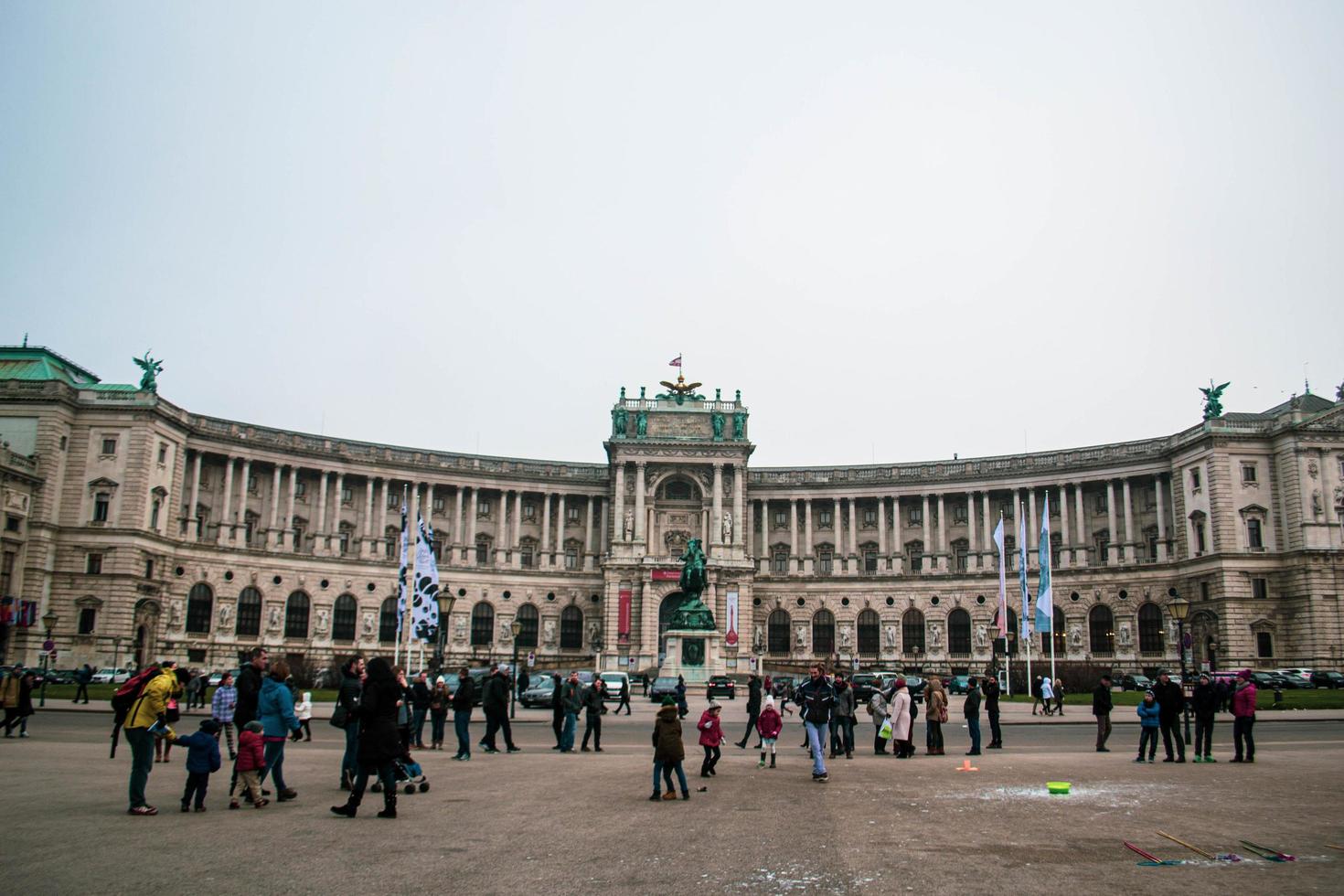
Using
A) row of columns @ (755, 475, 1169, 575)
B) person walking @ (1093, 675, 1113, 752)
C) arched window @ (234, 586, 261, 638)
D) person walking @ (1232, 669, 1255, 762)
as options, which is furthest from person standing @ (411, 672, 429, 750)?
row of columns @ (755, 475, 1169, 575)

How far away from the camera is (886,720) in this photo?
101 feet

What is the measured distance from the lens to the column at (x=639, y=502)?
313ft

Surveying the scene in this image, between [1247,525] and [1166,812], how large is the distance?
69.6 meters

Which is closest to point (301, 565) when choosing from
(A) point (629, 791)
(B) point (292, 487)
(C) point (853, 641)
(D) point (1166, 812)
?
(B) point (292, 487)

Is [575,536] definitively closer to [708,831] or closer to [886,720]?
[886,720]

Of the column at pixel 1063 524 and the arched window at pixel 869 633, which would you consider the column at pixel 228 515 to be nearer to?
the arched window at pixel 869 633

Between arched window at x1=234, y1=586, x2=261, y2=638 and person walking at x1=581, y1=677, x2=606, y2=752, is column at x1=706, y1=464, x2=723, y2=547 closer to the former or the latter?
arched window at x1=234, y1=586, x2=261, y2=638

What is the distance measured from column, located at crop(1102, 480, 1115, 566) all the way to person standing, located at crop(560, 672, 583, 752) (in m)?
69.3

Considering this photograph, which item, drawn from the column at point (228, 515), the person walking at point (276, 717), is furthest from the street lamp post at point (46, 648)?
the person walking at point (276, 717)

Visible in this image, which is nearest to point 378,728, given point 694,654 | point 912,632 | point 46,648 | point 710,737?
point 710,737

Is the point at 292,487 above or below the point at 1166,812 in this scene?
above

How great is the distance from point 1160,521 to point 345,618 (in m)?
66.2

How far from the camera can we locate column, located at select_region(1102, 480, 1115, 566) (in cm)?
8856

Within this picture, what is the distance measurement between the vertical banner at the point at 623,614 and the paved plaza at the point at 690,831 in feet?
216
